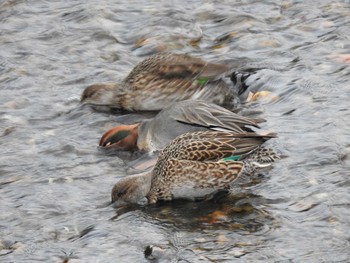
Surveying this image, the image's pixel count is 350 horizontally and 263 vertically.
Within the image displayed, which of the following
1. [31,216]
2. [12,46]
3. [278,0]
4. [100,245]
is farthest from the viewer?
[278,0]

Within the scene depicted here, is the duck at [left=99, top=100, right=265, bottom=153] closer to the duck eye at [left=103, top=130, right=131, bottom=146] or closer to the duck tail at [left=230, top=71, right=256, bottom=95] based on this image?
the duck eye at [left=103, top=130, right=131, bottom=146]

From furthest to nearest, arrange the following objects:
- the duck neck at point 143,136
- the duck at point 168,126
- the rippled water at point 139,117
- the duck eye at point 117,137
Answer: the duck neck at point 143,136, the duck eye at point 117,137, the duck at point 168,126, the rippled water at point 139,117

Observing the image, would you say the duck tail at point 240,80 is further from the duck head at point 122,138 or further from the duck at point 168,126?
the duck head at point 122,138

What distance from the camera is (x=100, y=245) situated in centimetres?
798

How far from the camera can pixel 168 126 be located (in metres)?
10.2

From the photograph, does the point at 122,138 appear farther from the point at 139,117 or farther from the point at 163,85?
the point at 163,85

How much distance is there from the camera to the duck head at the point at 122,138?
10.0 m

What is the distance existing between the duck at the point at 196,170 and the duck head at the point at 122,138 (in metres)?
1.05

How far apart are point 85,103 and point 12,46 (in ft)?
6.67

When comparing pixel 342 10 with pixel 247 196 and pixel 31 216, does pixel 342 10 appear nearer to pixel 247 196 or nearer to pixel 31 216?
pixel 247 196

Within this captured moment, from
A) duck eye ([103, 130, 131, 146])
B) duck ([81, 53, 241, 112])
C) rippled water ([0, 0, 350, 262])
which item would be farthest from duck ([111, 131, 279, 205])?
duck ([81, 53, 241, 112])

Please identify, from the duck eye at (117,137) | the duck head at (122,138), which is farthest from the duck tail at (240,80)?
the duck eye at (117,137)

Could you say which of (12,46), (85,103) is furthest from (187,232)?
(12,46)

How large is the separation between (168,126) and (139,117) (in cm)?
134
